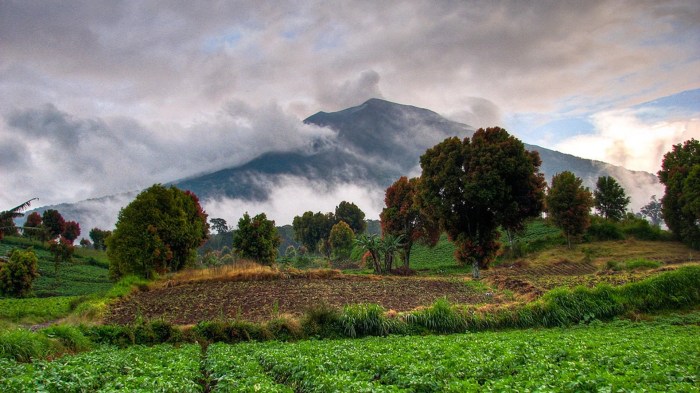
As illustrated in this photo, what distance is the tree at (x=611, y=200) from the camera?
3086 inches

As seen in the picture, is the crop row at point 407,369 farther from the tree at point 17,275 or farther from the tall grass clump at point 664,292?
the tree at point 17,275

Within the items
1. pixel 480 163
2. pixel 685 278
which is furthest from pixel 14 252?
pixel 685 278

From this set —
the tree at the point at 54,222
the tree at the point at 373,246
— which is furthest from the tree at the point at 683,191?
the tree at the point at 54,222

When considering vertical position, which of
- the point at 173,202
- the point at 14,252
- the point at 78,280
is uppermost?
the point at 173,202

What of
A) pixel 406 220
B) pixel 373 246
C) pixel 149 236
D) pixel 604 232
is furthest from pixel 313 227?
pixel 149 236

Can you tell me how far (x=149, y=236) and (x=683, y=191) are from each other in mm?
69051

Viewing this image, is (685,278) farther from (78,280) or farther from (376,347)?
(78,280)

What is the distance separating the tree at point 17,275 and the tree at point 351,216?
7938 cm

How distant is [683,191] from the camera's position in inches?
2224

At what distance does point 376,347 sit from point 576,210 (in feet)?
183

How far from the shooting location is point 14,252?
4234 cm

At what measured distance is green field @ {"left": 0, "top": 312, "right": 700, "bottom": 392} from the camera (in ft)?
26.2

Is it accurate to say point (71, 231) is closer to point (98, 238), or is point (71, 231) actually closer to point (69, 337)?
point (98, 238)

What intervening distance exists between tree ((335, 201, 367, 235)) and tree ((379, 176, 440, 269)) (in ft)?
195
